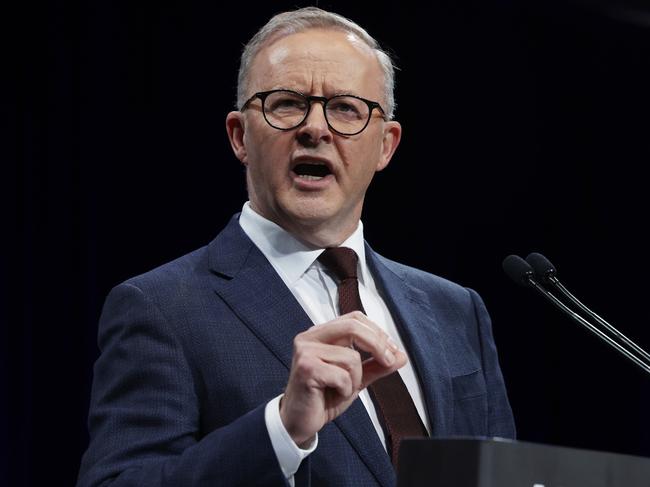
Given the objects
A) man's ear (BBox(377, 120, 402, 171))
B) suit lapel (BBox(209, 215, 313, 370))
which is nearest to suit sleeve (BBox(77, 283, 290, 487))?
suit lapel (BBox(209, 215, 313, 370))

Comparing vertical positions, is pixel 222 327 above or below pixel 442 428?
above

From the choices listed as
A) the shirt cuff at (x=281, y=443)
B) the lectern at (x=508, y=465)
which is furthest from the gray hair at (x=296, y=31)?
the lectern at (x=508, y=465)

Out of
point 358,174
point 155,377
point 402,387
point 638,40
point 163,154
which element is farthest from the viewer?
point 638,40

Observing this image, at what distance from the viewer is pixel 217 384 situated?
172 centimetres

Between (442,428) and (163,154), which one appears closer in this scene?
(442,428)

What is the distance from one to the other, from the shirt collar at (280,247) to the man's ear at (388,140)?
228mm

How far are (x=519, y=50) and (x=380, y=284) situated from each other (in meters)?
1.86

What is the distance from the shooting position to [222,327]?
70.4 inches

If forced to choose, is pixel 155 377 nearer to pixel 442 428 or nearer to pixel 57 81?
pixel 442 428

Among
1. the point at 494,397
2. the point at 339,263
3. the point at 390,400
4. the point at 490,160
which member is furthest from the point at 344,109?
the point at 490,160

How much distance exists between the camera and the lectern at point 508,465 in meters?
1.13

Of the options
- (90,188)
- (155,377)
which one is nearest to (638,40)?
(90,188)

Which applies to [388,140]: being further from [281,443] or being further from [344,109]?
[281,443]

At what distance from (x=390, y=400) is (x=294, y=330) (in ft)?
0.69
